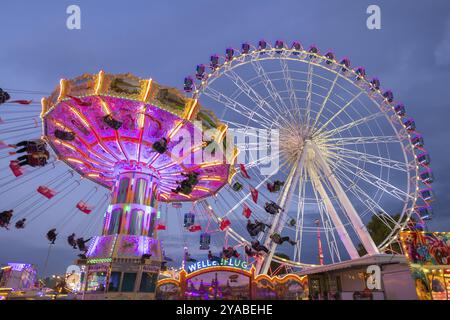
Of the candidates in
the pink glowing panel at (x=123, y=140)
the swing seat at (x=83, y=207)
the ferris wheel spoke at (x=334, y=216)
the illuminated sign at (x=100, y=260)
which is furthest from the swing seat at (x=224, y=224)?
the swing seat at (x=83, y=207)

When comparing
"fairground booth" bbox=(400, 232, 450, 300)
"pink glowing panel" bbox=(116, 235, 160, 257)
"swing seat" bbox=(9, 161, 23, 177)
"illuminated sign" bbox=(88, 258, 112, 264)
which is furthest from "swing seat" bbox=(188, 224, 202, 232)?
"fairground booth" bbox=(400, 232, 450, 300)

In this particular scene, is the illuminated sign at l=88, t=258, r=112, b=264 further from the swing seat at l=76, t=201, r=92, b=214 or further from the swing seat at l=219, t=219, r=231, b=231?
the swing seat at l=219, t=219, r=231, b=231

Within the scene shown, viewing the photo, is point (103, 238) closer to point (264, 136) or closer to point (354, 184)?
point (264, 136)

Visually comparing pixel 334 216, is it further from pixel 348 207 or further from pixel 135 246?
pixel 135 246

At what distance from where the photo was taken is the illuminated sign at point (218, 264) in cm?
1950

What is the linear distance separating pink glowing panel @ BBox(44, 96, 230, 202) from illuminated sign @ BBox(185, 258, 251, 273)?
4.96 meters

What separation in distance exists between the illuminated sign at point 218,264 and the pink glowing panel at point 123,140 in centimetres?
496

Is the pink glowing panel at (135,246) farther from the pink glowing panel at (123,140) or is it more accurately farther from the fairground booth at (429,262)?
the fairground booth at (429,262)

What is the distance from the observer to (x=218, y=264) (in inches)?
773

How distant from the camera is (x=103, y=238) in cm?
1667

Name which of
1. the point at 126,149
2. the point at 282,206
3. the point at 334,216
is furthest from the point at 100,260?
the point at 334,216
